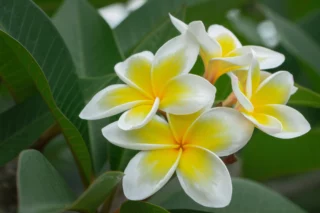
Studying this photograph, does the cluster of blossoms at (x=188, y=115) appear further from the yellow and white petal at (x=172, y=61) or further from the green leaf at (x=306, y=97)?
the green leaf at (x=306, y=97)

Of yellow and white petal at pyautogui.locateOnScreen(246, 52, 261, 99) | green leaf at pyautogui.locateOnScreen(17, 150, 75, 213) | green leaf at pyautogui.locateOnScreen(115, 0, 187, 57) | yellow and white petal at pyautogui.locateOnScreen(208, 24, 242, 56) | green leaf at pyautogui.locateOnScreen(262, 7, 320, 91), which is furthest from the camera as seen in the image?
green leaf at pyautogui.locateOnScreen(262, 7, 320, 91)

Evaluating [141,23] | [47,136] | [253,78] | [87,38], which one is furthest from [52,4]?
[253,78]

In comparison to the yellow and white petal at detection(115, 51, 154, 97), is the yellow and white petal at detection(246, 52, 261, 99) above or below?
below

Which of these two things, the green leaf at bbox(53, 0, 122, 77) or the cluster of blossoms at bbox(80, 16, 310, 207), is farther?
the green leaf at bbox(53, 0, 122, 77)

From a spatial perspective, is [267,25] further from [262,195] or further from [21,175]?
[21,175]

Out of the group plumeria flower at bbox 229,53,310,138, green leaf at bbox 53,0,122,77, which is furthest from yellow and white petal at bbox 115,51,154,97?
green leaf at bbox 53,0,122,77

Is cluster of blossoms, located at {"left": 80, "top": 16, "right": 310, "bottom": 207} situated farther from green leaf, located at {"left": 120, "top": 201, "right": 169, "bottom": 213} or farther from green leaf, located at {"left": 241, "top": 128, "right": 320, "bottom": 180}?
green leaf, located at {"left": 241, "top": 128, "right": 320, "bottom": 180}
